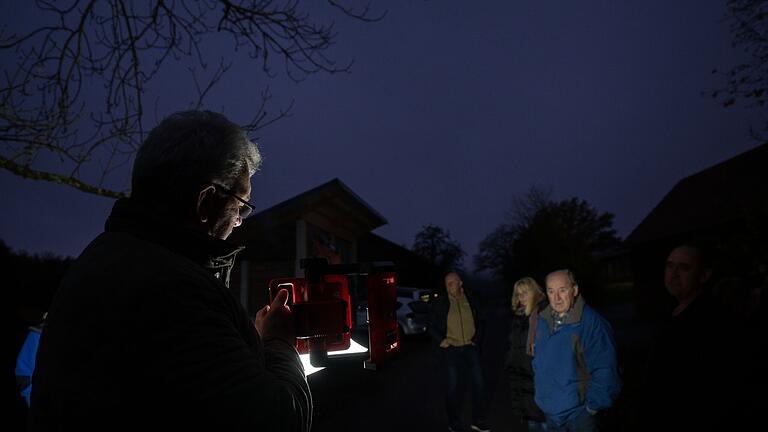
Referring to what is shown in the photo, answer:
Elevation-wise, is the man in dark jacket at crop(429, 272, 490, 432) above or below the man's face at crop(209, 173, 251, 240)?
below

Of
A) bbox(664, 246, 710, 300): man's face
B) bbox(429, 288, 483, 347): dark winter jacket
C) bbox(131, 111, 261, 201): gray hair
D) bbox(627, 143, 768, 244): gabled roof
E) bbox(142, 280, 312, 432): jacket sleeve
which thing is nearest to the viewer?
bbox(142, 280, 312, 432): jacket sleeve

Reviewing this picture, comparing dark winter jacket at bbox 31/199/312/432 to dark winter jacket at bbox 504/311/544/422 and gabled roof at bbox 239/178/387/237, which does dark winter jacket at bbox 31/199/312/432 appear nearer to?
dark winter jacket at bbox 504/311/544/422

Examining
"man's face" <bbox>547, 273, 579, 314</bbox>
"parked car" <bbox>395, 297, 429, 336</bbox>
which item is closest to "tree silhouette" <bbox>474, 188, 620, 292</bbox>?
"parked car" <bbox>395, 297, 429, 336</bbox>

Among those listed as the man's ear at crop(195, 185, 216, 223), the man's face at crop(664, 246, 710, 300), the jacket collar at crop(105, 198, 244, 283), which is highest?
the man's ear at crop(195, 185, 216, 223)

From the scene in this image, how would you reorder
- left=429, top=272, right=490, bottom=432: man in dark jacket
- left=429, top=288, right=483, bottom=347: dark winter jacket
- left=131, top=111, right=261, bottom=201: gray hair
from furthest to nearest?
left=429, top=288, right=483, bottom=347: dark winter jacket, left=429, top=272, right=490, bottom=432: man in dark jacket, left=131, top=111, right=261, bottom=201: gray hair

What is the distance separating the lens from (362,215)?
406 inches

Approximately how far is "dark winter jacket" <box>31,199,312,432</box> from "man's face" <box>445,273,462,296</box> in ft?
16.2

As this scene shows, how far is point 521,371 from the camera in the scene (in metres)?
4.35

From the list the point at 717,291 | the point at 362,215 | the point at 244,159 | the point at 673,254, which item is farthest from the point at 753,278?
the point at 244,159

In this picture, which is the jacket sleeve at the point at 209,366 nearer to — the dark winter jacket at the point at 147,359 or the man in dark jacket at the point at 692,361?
the dark winter jacket at the point at 147,359

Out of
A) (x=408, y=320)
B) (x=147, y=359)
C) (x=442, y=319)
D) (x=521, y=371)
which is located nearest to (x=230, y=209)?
(x=147, y=359)

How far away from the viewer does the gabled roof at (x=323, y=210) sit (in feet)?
26.6

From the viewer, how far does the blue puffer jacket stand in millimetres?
3109

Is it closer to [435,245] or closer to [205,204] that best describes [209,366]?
[205,204]
